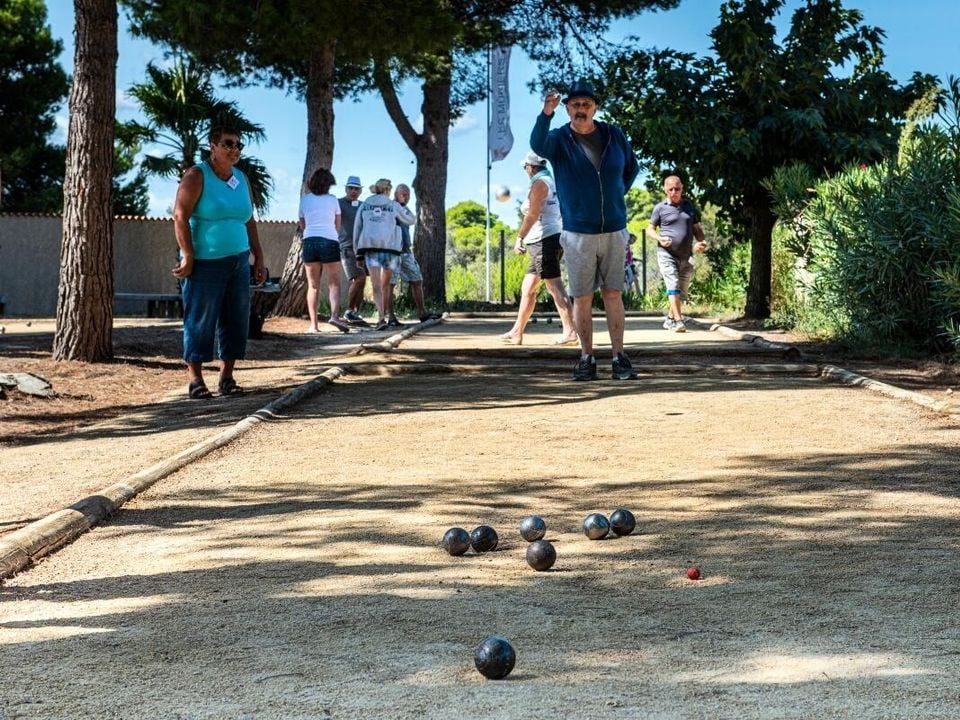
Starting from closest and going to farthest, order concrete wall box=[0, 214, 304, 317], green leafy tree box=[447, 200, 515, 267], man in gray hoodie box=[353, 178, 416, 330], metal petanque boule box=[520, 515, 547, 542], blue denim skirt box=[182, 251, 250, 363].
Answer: metal petanque boule box=[520, 515, 547, 542], blue denim skirt box=[182, 251, 250, 363], man in gray hoodie box=[353, 178, 416, 330], concrete wall box=[0, 214, 304, 317], green leafy tree box=[447, 200, 515, 267]

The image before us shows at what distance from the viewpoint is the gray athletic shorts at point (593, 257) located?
9.88m

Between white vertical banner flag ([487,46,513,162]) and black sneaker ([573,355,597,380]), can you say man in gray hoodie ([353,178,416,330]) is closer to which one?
black sneaker ([573,355,597,380])

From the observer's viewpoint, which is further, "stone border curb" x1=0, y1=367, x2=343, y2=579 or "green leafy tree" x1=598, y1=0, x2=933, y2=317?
"green leafy tree" x1=598, y1=0, x2=933, y2=317

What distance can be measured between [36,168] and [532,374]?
27.7m

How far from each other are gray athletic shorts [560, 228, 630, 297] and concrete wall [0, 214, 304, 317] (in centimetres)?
1706

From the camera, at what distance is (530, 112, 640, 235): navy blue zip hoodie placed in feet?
31.9

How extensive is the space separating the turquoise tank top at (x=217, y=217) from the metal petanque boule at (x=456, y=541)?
5.12 metres

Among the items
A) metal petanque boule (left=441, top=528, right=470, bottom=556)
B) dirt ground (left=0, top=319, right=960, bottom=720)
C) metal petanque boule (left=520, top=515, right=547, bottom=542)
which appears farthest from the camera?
metal petanque boule (left=520, top=515, right=547, bottom=542)

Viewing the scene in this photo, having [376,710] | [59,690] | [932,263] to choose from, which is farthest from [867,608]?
[932,263]

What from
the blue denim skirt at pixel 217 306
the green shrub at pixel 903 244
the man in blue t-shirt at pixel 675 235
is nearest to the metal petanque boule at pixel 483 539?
the blue denim skirt at pixel 217 306

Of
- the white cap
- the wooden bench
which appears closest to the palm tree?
the wooden bench

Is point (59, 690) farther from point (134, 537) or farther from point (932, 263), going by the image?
point (932, 263)

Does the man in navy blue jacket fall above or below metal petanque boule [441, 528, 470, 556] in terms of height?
above

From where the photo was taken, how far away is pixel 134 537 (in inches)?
198
